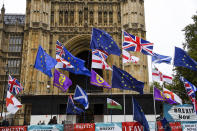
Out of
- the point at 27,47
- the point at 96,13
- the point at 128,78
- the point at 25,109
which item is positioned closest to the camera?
the point at 128,78

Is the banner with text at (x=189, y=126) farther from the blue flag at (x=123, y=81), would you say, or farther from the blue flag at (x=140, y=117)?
the blue flag at (x=123, y=81)

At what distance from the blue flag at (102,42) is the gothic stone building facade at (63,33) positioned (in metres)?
13.6

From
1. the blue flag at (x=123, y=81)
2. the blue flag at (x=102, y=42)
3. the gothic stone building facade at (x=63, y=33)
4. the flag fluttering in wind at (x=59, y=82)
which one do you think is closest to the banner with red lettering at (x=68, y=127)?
the blue flag at (x=123, y=81)

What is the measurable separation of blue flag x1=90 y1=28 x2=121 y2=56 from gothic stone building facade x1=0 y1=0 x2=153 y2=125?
13.6 m

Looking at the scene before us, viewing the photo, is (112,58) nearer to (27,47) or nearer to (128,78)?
(27,47)

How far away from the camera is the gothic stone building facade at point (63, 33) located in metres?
31.0

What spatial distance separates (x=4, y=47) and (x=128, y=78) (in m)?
27.2

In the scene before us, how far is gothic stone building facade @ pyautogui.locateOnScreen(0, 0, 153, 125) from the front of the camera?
31.0 meters

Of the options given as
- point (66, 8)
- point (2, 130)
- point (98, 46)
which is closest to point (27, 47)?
point (66, 8)

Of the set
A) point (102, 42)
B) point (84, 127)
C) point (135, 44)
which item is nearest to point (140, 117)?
point (84, 127)

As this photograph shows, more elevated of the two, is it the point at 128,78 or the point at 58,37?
the point at 58,37

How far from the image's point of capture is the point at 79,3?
3597 centimetres

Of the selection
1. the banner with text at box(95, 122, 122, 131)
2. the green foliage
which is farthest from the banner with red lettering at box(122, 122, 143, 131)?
the green foliage

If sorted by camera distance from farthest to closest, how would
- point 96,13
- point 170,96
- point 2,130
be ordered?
point 96,13 < point 170,96 < point 2,130
